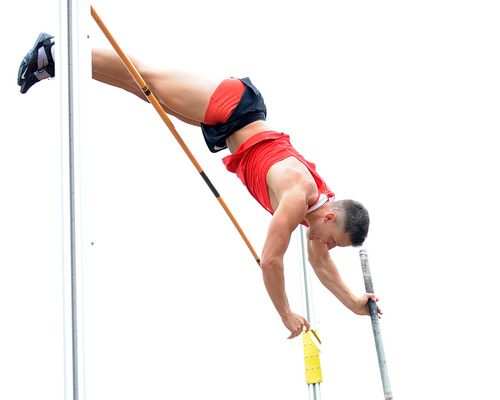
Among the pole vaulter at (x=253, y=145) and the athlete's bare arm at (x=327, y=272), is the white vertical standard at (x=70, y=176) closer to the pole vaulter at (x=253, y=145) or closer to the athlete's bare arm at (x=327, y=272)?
the pole vaulter at (x=253, y=145)

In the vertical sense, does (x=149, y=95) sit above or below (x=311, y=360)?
above

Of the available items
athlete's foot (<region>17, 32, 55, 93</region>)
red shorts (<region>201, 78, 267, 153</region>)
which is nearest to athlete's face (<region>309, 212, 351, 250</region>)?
red shorts (<region>201, 78, 267, 153</region>)

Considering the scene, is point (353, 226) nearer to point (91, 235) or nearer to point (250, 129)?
point (250, 129)

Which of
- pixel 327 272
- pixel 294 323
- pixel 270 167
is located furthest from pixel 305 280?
pixel 270 167

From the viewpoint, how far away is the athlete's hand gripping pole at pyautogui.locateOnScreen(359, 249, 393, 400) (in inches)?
179

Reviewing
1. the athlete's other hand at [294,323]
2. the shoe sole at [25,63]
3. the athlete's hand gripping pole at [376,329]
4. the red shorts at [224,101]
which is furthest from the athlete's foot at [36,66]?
the athlete's hand gripping pole at [376,329]

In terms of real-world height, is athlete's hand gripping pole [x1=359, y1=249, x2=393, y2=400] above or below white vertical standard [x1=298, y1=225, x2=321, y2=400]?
below

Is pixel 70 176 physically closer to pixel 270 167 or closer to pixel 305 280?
pixel 270 167

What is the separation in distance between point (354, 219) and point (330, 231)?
14 centimetres

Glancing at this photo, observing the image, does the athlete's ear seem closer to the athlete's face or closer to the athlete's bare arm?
the athlete's face

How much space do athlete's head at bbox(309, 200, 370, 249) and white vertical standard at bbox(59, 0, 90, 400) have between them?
153cm

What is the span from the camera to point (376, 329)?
4664mm

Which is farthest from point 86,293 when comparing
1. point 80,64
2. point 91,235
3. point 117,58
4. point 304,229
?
point 304,229

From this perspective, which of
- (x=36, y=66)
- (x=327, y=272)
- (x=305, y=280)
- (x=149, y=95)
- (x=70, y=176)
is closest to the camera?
(x=70, y=176)
